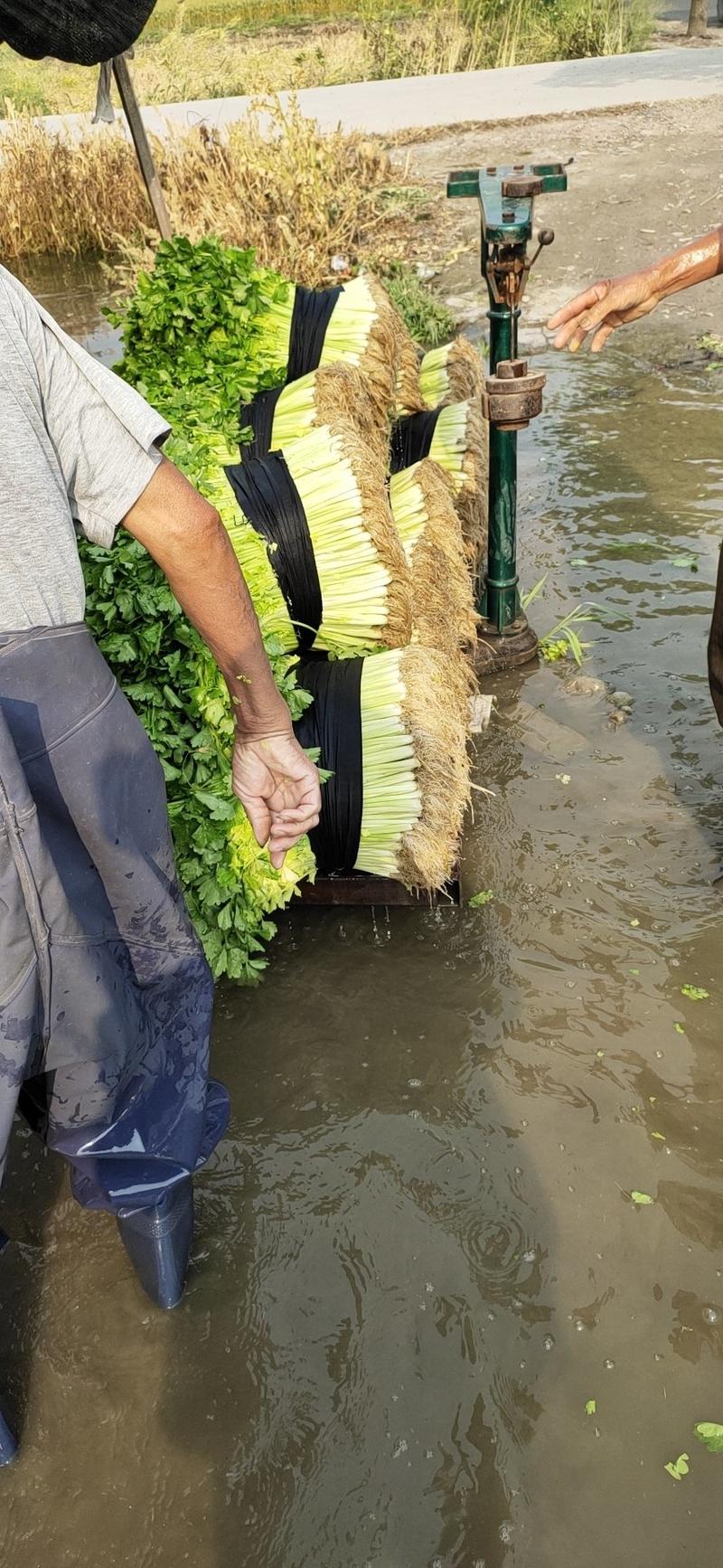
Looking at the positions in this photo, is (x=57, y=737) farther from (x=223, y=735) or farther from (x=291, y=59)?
(x=291, y=59)

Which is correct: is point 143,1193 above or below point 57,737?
below

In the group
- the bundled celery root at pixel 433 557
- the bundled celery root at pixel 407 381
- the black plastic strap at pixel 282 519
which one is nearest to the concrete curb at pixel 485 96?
the bundled celery root at pixel 407 381

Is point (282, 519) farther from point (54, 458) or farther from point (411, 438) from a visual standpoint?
point (411, 438)

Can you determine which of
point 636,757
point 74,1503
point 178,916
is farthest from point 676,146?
point 74,1503

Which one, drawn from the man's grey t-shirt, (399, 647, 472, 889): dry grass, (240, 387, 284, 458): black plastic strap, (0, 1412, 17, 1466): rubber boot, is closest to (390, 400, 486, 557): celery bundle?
(240, 387, 284, 458): black plastic strap

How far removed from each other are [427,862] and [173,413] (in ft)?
5.68

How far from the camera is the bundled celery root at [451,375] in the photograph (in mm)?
4969

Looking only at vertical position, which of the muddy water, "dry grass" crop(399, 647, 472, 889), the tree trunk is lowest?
the muddy water

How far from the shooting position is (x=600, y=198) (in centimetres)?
1002

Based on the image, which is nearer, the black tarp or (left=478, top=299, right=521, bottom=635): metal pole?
the black tarp

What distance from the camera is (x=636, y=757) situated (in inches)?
154

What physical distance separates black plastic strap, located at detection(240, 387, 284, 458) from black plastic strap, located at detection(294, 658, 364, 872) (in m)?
0.86

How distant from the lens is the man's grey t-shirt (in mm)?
1532

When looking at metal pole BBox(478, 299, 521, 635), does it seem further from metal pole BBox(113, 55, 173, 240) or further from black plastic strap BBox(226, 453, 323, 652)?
metal pole BBox(113, 55, 173, 240)
